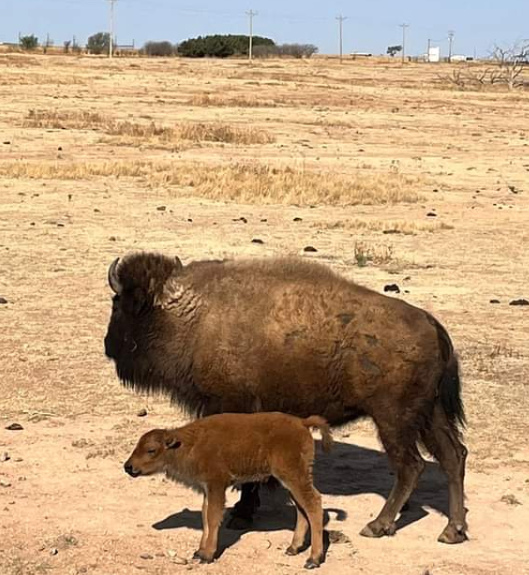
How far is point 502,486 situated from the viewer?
→ 317 inches

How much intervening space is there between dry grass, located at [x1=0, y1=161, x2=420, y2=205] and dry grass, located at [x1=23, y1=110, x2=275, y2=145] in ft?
19.0

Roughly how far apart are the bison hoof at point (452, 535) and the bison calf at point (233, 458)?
888 mm

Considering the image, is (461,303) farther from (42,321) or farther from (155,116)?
(155,116)

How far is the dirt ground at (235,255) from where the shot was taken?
701 centimetres

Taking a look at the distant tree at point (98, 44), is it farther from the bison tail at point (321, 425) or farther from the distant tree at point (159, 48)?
the bison tail at point (321, 425)

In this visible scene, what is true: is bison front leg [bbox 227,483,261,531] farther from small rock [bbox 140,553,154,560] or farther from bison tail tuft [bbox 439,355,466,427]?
bison tail tuft [bbox 439,355,466,427]

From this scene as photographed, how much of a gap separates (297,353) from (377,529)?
3.76 feet

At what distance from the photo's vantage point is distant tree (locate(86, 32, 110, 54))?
113312 mm

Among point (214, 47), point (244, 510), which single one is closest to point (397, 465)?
point (244, 510)

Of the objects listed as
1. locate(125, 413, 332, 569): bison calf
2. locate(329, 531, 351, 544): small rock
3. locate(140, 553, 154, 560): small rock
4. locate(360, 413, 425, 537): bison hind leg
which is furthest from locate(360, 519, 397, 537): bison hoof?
locate(140, 553, 154, 560): small rock

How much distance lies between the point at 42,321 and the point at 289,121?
2856 cm

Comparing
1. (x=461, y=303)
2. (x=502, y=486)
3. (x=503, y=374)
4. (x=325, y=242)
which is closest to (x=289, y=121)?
(x=325, y=242)

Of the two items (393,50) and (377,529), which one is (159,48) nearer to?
(393,50)

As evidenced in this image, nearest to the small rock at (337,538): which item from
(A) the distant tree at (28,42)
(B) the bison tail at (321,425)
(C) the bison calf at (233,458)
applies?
(C) the bison calf at (233,458)
